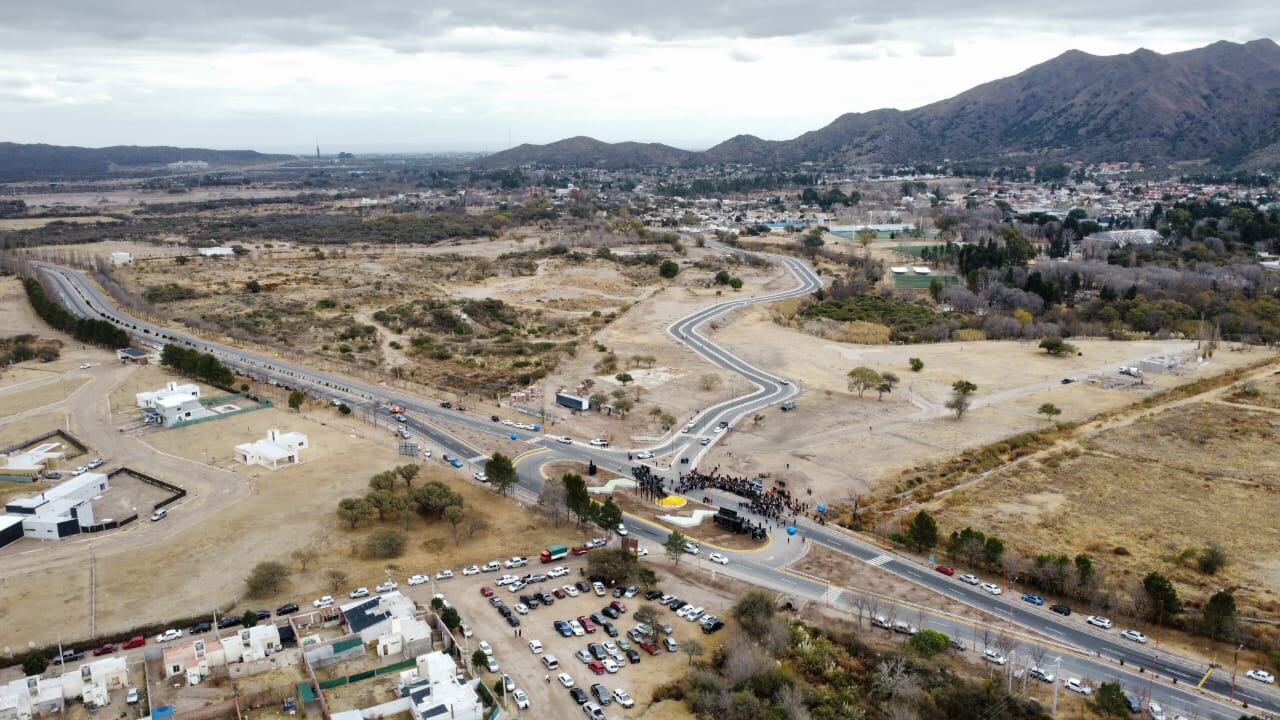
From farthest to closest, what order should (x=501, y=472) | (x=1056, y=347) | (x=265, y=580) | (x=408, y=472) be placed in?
(x=1056, y=347) < (x=408, y=472) < (x=501, y=472) < (x=265, y=580)

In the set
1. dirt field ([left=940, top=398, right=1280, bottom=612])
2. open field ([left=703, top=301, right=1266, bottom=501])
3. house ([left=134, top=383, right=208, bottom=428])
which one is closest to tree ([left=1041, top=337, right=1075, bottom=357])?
open field ([left=703, top=301, right=1266, bottom=501])

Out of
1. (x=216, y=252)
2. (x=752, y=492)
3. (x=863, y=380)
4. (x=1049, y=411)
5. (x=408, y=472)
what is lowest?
(x=752, y=492)

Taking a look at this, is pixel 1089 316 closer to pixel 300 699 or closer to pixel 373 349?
pixel 373 349

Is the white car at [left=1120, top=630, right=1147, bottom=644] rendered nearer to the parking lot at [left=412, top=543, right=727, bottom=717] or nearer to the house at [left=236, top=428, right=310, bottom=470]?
the parking lot at [left=412, top=543, right=727, bottom=717]

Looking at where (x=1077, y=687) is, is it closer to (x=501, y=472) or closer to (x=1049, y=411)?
(x=501, y=472)

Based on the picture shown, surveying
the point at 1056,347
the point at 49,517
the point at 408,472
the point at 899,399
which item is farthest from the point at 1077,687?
the point at 1056,347

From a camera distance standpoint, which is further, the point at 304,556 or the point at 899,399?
the point at 899,399
